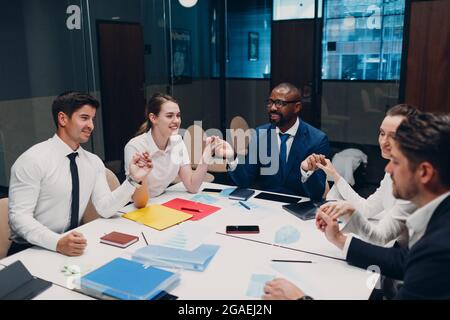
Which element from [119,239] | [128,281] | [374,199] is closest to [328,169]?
[374,199]

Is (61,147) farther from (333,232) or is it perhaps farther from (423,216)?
(423,216)

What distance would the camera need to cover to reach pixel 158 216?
2387 mm

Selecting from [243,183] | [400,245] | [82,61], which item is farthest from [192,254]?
[82,61]

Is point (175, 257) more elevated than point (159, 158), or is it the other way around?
point (159, 158)

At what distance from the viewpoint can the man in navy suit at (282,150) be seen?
3102mm

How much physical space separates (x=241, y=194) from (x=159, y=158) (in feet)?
2.12

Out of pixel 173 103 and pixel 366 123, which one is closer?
pixel 173 103

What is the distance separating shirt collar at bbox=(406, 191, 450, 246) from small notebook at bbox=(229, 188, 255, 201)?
4.45 feet

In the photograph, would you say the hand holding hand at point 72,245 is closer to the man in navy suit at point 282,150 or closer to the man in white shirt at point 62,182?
the man in white shirt at point 62,182

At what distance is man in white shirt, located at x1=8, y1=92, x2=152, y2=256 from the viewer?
2111mm

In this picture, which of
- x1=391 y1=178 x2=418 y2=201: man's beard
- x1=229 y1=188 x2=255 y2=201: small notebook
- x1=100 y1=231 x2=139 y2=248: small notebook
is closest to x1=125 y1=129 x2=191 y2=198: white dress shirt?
x1=229 y1=188 x2=255 y2=201: small notebook

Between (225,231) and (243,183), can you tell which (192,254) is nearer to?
(225,231)

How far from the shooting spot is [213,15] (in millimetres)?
7023
